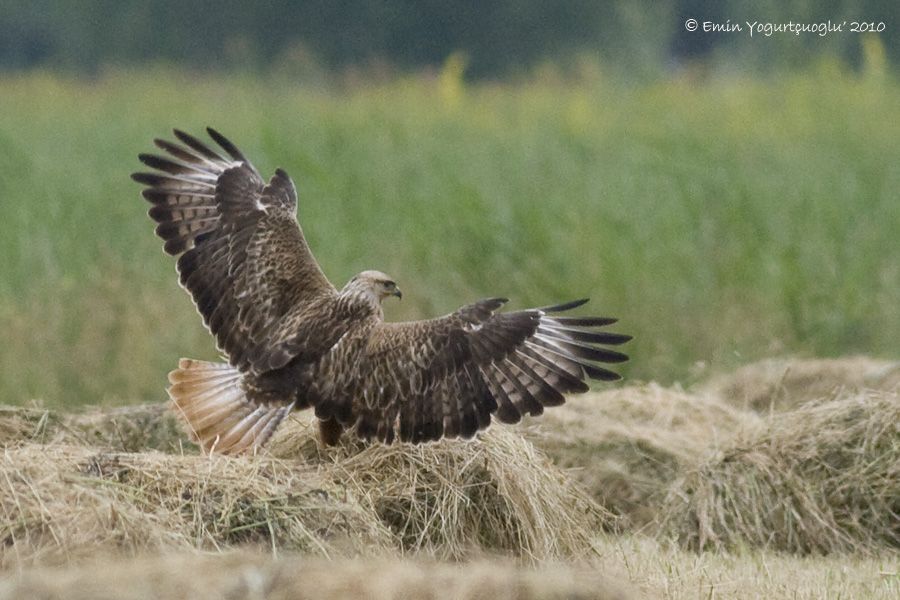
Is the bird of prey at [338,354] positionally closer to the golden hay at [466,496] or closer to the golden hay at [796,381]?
the golden hay at [466,496]

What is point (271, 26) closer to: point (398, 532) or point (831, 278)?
point (831, 278)

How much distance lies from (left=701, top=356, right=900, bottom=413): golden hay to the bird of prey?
6.25 feet

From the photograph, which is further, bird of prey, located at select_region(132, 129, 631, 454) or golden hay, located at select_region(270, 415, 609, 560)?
bird of prey, located at select_region(132, 129, 631, 454)

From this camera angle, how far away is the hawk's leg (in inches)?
228

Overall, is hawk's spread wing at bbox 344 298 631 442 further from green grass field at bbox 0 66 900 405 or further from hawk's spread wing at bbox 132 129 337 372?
green grass field at bbox 0 66 900 405

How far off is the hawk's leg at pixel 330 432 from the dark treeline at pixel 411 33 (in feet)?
28.7

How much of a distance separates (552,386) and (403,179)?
21.0 feet

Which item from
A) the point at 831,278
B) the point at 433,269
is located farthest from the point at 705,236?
the point at 433,269

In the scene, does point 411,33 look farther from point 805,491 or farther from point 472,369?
point 472,369

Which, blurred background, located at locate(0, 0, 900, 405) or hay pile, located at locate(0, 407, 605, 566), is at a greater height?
blurred background, located at locate(0, 0, 900, 405)

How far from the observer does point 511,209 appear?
1121 centimetres

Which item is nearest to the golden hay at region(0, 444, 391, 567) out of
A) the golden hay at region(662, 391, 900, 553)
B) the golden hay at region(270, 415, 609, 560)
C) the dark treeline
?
the golden hay at region(270, 415, 609, 560)

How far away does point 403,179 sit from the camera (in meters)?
12.1

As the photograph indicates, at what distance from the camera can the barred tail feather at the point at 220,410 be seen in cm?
598
